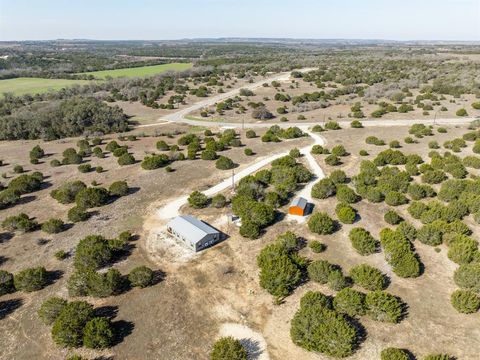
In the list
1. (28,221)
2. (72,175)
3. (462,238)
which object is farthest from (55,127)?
(462,238)

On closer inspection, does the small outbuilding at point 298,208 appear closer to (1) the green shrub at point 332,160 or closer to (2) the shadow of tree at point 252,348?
(1) the green shrub at point 332,160

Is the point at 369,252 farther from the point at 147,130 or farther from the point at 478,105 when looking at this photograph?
the point at 478,105

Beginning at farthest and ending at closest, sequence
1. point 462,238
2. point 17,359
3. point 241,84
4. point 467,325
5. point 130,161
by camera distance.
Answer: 1. point 241,84
2. point 130,161
3. point 462,238
4. point 467,325
5. point 17,359

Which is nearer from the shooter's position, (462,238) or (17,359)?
(17,359)

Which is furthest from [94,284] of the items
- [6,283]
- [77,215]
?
[77,215]

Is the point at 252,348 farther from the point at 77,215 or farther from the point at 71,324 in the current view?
the point at 77,215

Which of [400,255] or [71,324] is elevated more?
[400,255]

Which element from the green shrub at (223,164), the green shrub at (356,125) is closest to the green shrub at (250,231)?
the green shrub at (223,164)
